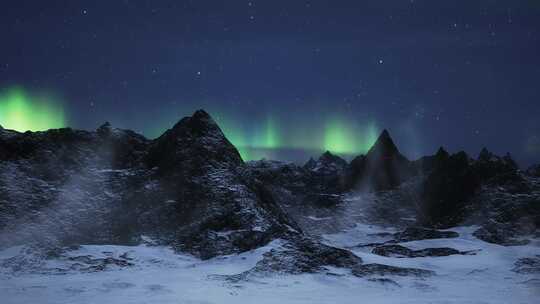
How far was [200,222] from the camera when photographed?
293 ft

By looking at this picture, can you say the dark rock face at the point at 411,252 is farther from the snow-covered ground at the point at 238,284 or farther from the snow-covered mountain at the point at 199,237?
the snow-covered ground at the point at 238,284

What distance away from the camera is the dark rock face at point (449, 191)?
5871 inches

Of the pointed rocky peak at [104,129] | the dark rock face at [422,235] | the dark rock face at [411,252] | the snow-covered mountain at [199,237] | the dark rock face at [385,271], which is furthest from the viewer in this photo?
the dark rock face at [422,235]

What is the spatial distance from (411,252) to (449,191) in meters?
77.6

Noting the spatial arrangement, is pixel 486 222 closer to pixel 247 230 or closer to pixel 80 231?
pixel 247 230

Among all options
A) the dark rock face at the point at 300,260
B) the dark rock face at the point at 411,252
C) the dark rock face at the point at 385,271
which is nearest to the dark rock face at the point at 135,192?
the dark rock face at the point at 300,260

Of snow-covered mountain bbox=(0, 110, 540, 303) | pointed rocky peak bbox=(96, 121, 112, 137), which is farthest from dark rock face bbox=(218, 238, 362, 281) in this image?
pointed rocky peak bbox=(96, 121, 112, 137)

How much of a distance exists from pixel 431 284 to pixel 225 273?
2609 centimetres

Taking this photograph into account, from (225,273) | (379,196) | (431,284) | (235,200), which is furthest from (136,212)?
(379,196)

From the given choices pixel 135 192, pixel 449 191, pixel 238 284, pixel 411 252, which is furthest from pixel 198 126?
pixel 449 191

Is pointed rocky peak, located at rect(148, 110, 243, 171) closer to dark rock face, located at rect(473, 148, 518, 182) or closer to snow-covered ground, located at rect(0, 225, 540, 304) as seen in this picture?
snow-covered ground, located at rect(0, 225, 540, 304)

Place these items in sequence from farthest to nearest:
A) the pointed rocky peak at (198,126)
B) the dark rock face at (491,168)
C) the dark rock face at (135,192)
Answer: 1. the dark rock face at (491,168)
2. the pointed rocky peak at (198,126)
3. the dark rock face at (135,192)

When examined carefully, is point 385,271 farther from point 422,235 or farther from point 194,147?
point 194,147

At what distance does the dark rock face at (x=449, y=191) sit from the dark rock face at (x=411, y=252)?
157 ft
